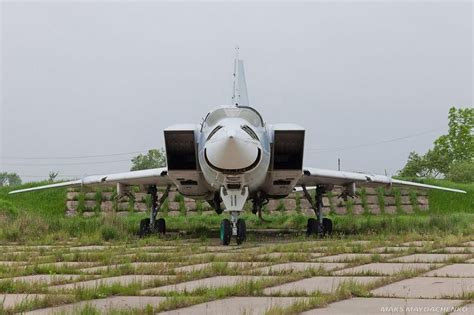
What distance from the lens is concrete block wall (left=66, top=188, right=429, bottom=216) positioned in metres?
22.7

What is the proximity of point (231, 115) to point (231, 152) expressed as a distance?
64.1 inches

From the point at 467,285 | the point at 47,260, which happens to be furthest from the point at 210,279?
the point at 47,260

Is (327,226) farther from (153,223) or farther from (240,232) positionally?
(240,232)

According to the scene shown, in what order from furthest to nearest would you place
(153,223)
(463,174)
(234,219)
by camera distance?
(463,174) < (153,223) < (234,219)

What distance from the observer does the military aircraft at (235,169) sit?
9938 mm

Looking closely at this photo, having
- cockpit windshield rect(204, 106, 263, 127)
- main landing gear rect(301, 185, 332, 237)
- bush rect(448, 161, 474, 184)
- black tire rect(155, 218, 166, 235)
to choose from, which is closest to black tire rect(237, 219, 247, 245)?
cockpit windshield rect(204, 106, 263, 127)

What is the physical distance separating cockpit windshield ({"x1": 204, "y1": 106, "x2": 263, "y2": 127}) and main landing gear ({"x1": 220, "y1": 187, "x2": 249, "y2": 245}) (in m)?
1.18

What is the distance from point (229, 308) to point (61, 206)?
20270 millimetres

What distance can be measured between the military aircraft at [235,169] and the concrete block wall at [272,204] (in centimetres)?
830

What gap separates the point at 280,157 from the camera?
11.8m

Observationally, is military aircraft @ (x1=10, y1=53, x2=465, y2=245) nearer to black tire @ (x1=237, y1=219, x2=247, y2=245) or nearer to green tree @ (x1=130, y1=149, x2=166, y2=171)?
black tire @ (x1=237, y1=219, x2=247, y2=245)

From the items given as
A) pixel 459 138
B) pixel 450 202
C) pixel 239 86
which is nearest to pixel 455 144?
pixel 459 138

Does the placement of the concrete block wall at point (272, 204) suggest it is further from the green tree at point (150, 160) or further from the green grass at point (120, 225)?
the green tree at point (150, 160)

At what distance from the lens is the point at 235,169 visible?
397 inches
